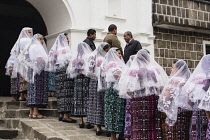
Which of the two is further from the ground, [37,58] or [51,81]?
[37,58]

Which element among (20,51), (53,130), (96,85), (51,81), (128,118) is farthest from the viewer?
(51,81)

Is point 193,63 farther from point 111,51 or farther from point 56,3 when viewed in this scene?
point 111,51

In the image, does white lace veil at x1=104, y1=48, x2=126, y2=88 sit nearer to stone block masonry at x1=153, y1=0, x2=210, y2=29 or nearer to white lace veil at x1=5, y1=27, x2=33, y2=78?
white lace veil at x1=5, y1=27, x2=33, y2=78

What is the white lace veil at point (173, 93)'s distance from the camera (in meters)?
4.03

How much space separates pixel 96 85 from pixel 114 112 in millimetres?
799

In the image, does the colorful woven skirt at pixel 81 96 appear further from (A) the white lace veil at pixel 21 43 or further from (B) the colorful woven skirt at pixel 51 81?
(B) the colorful woven skirt at pixel 51 81

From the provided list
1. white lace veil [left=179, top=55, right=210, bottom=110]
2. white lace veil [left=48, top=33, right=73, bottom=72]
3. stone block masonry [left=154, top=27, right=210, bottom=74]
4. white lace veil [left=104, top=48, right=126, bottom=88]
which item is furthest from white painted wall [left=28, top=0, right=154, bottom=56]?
white lace veil [left=179, top=55, right=210, bottom=110]

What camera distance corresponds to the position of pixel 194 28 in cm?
1139

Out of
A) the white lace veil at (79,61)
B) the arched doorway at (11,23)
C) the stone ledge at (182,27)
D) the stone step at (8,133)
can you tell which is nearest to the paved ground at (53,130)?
the stone step at (8,133)

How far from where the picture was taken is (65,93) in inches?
248

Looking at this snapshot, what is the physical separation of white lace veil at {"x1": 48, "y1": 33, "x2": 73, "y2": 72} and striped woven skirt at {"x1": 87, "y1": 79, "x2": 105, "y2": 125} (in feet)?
2.74

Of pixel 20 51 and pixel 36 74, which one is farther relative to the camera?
pixel 20 51

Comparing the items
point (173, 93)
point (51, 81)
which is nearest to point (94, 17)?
point (51, 81)

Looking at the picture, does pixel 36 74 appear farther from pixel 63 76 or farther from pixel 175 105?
pixel 175 105
